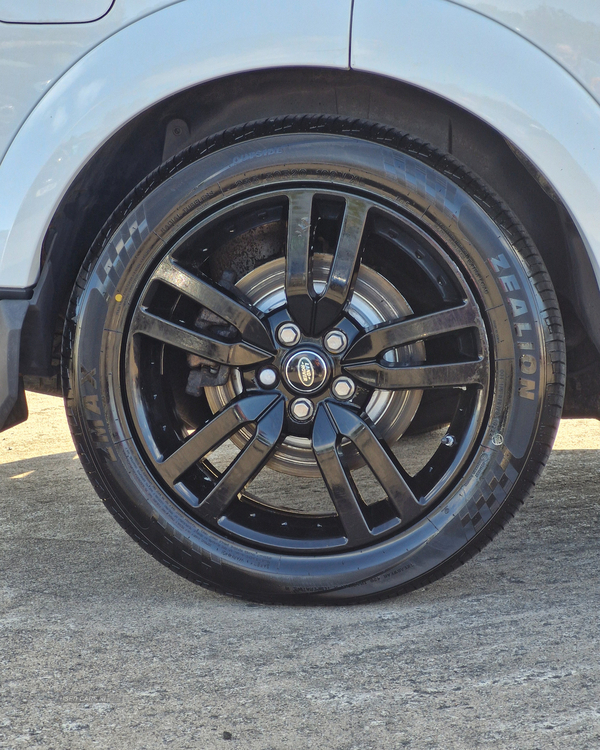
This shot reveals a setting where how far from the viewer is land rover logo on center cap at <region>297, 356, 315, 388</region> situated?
1.57 metres

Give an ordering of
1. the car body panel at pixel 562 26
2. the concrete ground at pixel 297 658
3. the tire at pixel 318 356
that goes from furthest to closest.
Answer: the tire at pixel 318 356, the car body panel at pixel 562 26, the concrete ground at pixel 297 658

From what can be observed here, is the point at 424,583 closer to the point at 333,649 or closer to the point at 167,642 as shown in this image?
the point at 333,649

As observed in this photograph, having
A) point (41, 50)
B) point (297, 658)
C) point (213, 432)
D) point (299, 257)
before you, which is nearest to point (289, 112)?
point (299, 257)

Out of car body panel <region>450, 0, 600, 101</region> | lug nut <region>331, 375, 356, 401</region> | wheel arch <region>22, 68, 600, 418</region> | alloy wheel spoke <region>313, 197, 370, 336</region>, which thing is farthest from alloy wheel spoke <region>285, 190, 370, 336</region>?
car body panel <region>450, 0, 600, 101</region>

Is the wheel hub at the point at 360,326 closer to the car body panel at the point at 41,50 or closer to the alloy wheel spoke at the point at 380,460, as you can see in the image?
the alloy wheel spoke at the point at 380,460

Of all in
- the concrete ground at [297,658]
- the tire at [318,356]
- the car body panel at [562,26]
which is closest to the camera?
the concrete ground at [297,658]

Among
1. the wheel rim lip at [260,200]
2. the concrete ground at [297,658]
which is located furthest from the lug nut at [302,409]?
the concrete ground at [297,658]

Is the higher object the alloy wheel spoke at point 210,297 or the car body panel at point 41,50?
the car body panel at point 41,50

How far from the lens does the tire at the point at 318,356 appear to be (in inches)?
59.3

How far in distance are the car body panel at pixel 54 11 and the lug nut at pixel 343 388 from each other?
95 centimetres

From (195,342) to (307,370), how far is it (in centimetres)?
27

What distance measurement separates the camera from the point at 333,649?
4.52ft

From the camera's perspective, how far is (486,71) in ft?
4.61

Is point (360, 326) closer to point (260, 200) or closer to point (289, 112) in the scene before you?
point (260, 200)
